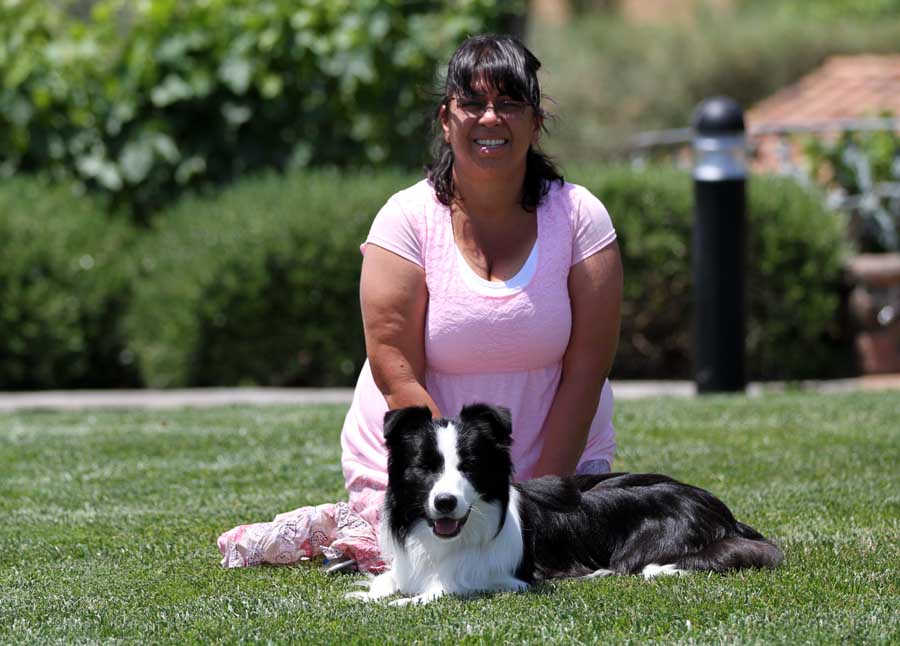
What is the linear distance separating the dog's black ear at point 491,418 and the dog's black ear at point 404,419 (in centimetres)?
11

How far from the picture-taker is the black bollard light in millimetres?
9578

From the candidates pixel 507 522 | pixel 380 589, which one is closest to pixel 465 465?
pixel 507 522

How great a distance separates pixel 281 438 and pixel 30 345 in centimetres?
378

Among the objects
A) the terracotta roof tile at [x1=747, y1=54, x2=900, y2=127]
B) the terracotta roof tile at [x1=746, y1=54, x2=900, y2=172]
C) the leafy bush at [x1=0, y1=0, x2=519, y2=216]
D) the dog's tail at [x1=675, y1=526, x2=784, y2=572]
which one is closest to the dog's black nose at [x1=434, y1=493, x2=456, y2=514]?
the dog's tail at [x1=675, y1=526, x2=784, y2=572]

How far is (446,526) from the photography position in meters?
4.24

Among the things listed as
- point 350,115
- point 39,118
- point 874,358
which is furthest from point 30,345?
point 874,358

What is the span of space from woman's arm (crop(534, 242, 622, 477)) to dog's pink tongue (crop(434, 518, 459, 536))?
0.84 meters

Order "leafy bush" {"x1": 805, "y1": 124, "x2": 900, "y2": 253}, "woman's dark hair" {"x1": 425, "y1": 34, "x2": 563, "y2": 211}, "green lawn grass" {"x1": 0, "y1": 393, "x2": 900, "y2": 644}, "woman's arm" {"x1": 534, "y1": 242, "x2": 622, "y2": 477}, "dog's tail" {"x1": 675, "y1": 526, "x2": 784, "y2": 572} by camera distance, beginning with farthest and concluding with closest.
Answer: "leafy bush" {"x1": 805, "y1": 124, "x2": 900, "y2": 253} → "woman's arm" {"x1": 534, "y1": 242, "x2": 622, "y2": 477} → "woman's dark hair" {"x1": 425, "y1": 34, "x2": 563, "y2": 211} → "dog's tail" {"x1": 675, "y1": 526, "x2": 784, "y2": 572} → "green lawn grass" {"x1": 0, "y1": 393, "x2": 900, "y2": 644}

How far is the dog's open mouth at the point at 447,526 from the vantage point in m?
4.23

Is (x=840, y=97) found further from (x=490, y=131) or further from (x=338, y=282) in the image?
(x=490, y=131)

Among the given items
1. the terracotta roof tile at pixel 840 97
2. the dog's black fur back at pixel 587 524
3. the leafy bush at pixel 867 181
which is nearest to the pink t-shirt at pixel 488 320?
the dog's black fur back at pixel 587 524

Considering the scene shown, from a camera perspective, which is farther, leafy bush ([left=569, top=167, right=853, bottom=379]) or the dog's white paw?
leafy bush ([left=569, top=167, right=853, bottom=379])

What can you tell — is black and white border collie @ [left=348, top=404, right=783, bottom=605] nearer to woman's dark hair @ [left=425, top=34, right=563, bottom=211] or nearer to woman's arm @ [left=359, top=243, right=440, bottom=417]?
woman's arm @ [left=359, top=243, right=440, bottom=417]

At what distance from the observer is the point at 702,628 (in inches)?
154
